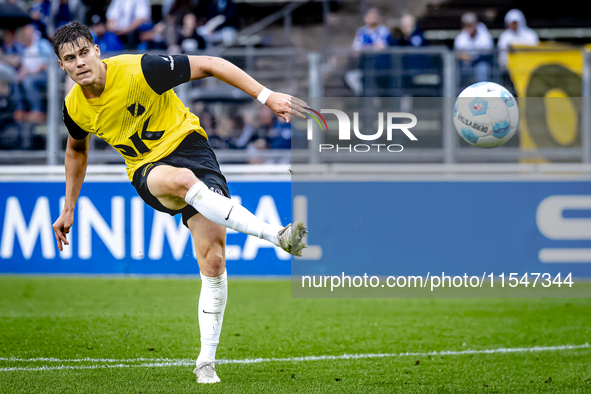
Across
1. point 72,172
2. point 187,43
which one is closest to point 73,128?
point 72,172

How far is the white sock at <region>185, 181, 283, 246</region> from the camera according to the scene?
13.1 feet

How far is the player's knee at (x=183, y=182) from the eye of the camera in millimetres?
4086

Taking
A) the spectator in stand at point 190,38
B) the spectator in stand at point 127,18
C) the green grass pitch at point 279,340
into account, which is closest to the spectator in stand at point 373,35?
the spectator in stand at point 190,38

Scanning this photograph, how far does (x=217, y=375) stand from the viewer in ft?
14.7

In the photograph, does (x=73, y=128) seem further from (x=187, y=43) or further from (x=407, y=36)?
(x=407, y=36)

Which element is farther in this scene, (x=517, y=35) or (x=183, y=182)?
(x=517, y=35)

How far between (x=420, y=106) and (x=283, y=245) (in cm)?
541

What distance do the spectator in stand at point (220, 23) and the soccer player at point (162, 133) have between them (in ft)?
20.9

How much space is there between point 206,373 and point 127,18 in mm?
7976

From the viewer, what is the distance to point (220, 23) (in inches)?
426

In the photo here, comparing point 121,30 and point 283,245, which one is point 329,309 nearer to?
point 283,245

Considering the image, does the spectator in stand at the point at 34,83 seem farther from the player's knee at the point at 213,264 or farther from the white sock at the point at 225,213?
the white sock at the point at 225,213

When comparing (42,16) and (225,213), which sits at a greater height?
(42,16)

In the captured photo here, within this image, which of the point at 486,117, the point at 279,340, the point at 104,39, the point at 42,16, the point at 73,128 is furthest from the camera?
the point at 42,16
